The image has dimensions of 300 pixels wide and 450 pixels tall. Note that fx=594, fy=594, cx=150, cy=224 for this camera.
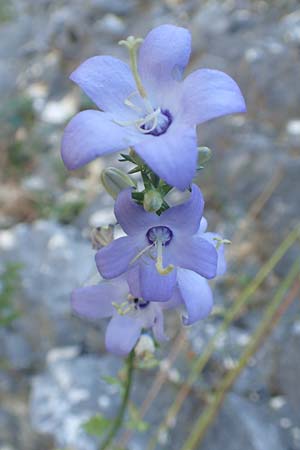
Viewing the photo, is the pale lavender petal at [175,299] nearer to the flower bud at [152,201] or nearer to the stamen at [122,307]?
the stamen at [122,307]

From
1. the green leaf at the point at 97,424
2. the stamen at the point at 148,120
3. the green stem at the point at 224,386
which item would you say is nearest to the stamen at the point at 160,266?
the stamen at the point at 148,120

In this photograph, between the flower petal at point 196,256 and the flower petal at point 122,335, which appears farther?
the flower petal at point 122,335

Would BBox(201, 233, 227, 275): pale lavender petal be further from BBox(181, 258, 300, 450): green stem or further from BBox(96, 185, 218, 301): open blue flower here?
BBox(181, 258, 300, 450): green stem

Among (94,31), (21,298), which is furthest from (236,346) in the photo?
(94,31)

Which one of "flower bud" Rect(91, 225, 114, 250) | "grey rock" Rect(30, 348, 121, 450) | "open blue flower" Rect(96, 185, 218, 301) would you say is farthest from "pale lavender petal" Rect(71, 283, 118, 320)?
"grey rock" Rect(30, 348, 121, 450)

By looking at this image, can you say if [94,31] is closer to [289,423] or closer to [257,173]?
[257,173]

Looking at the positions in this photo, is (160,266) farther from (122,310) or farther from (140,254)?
(122,310)

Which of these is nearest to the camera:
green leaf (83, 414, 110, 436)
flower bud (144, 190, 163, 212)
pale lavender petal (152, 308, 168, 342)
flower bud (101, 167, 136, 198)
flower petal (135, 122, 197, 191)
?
flower petal (135, 122, 197, 191)
